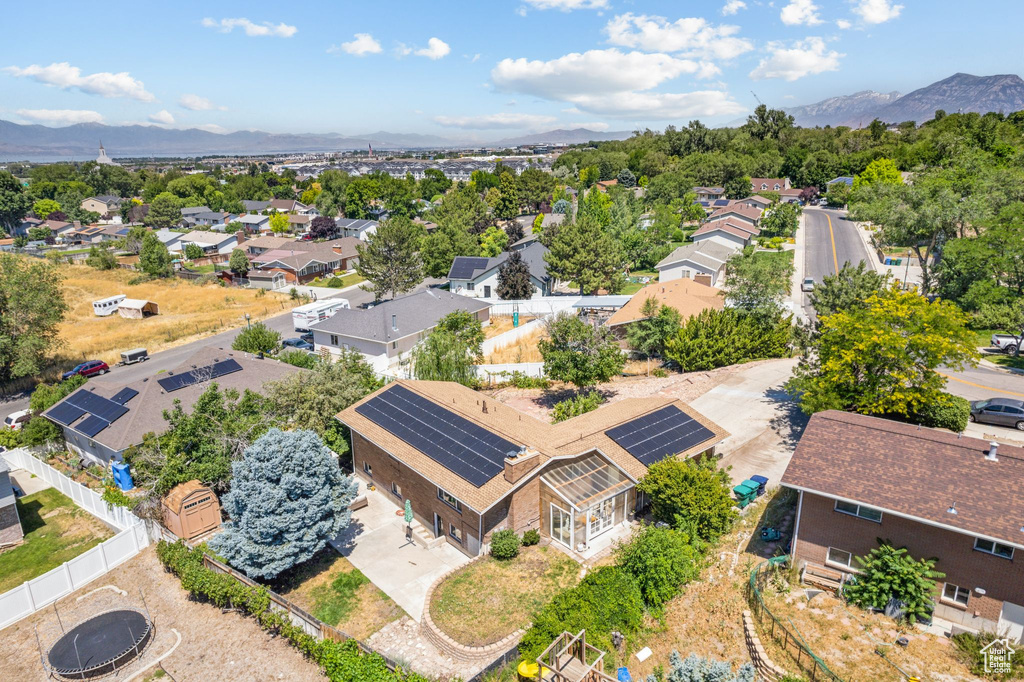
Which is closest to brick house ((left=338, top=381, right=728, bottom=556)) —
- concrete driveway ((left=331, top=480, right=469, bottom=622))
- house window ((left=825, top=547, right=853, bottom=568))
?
concrete driveway ((left=331, top=480, right=469, bottom=622))

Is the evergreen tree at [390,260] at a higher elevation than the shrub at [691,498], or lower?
higher

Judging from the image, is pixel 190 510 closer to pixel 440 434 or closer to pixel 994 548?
pixel 440 434

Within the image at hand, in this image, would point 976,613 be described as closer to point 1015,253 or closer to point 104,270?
point 1015,253

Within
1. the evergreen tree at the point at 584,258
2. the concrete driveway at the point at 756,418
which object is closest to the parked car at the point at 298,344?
the evergreen tree at the point at 584,258

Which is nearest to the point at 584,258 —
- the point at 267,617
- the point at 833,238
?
the point at 833,238

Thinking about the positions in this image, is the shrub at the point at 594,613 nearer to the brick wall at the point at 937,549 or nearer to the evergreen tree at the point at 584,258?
the brick wall at the point at 937,549

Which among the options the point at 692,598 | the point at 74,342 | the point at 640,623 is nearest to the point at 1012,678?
the point at 692,598
